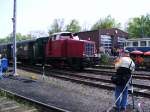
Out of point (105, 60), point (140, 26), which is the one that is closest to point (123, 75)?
point (105, 60)

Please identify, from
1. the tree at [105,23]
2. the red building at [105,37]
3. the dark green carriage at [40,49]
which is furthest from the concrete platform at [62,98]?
the tree at [105,23]

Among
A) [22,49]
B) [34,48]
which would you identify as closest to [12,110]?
[34,48]

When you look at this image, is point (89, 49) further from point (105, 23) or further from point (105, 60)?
point (105, 23)

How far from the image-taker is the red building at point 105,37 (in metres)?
42.4

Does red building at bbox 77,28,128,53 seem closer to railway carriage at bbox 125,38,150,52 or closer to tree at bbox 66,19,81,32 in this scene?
railway carriage at bbox 125,38,150,52

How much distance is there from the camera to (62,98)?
11.1 meters

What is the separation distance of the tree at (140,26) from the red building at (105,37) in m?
31.9

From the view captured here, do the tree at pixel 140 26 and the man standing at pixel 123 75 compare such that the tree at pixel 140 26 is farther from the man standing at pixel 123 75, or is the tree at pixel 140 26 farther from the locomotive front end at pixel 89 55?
the man standing at pixel 123 75

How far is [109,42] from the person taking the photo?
44625 millimetres

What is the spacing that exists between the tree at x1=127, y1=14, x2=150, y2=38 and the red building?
31.9 meters

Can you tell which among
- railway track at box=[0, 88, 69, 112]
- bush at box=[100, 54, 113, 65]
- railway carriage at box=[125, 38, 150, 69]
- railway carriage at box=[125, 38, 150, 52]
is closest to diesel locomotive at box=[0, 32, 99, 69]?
railway carriage at box=[125, 38, 150, 69]

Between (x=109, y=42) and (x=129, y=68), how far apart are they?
3614 centimetres

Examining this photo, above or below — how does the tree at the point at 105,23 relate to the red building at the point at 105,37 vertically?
above

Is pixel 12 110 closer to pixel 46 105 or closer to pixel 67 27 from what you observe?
pixel 46 105
